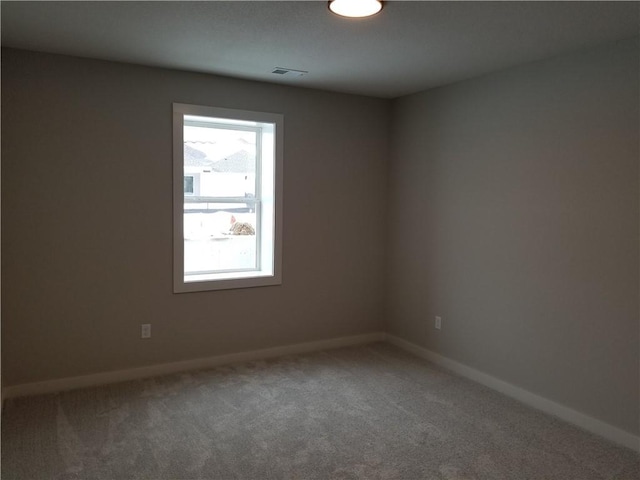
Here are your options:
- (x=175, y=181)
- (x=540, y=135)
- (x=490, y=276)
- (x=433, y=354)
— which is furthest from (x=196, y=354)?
(x=540, y=135)

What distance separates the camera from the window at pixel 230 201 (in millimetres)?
4168

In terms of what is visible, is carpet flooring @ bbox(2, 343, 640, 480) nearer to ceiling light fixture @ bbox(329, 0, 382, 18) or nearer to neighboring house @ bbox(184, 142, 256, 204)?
neighboring house @ bbox(184, 142, 256, 204)

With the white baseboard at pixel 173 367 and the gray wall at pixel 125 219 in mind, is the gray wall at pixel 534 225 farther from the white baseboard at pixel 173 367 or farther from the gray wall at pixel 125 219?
the gray wall at pixel 125 219

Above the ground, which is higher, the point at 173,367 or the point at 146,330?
the point at 146,330

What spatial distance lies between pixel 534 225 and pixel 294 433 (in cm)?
209

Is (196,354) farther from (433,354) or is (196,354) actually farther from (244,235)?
(433,354)

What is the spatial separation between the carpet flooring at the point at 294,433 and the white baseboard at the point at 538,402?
0.08 m

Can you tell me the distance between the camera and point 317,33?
2910 millimetres

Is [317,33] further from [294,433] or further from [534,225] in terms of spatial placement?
[294,433]

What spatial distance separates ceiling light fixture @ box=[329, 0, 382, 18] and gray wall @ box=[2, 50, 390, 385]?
1745 millimetres

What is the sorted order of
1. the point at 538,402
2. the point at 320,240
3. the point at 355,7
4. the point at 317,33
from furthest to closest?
the point at 320,240
the point at 538,402
the point at 317,33
the point at 355,7

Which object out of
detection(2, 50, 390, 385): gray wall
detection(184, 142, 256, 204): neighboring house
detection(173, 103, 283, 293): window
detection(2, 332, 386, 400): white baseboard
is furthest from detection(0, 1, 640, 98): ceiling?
detection(2, 332, 386, 400): white baseboard

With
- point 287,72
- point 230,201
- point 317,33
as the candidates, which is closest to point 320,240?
point 230,201

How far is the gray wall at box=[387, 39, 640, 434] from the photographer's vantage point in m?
3.01
